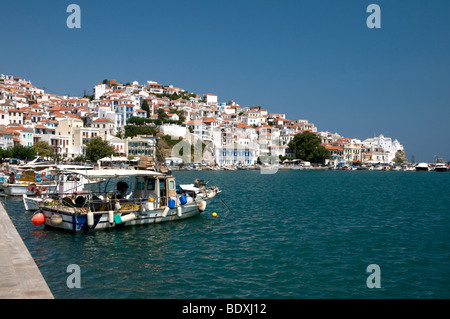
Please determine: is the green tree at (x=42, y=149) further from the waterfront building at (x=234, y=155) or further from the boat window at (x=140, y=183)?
the boat window at (x=140, y=183)

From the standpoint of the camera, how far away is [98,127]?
3484 inches

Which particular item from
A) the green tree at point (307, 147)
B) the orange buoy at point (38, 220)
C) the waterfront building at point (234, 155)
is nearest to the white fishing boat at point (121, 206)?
the orange buoy at point (38, 220)

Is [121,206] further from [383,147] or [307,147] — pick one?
[383,147]

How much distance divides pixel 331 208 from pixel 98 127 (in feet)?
241

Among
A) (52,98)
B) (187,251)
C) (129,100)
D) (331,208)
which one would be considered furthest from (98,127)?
(187,251)

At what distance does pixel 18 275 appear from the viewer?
26.9ft

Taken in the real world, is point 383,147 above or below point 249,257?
above

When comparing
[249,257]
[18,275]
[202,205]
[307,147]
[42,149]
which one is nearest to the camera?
[18,275]

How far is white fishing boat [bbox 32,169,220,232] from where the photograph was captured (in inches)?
613

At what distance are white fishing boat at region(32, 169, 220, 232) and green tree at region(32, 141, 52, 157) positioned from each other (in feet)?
180

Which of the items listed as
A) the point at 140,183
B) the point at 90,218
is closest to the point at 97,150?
the point at 140,183

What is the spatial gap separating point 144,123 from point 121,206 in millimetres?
78133

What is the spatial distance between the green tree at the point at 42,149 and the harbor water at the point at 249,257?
5081 centimetres

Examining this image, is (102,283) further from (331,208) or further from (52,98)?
(52,98)
